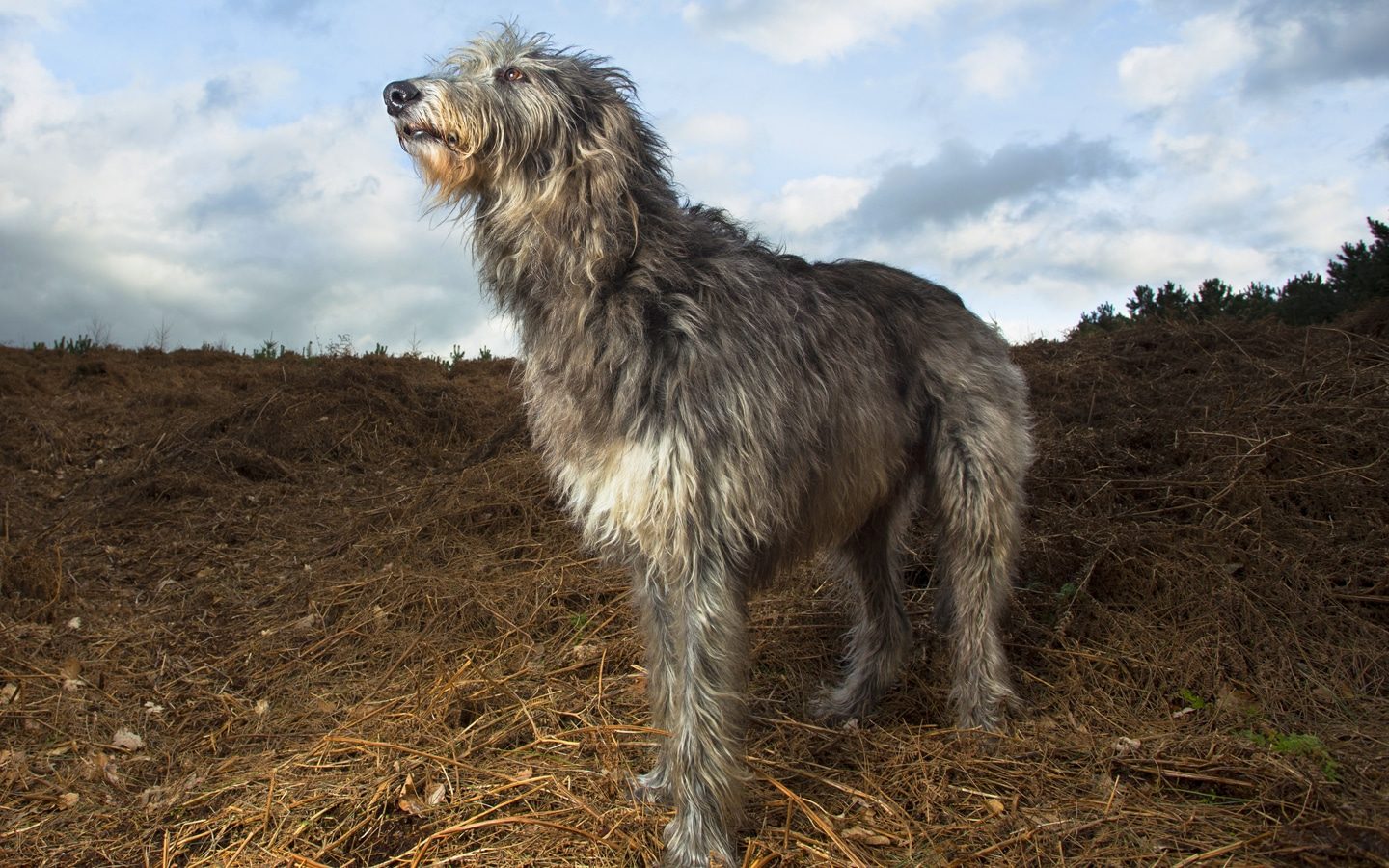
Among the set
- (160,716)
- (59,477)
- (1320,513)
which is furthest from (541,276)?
(59,477)

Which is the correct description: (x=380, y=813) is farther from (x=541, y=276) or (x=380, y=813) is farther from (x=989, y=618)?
(x=989, y=618)

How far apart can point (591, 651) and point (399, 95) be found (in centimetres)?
300

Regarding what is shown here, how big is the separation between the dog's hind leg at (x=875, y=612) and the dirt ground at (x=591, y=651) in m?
0.18

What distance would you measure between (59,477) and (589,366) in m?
7.18

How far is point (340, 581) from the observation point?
677cm

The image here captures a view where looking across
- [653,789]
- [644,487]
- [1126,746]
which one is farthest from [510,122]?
[1126,746]

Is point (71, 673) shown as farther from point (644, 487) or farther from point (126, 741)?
point (644, 487)

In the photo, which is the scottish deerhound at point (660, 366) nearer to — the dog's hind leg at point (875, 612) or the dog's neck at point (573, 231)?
the dog's neck at point (573, 231)

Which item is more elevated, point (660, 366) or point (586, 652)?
point (660, 366)

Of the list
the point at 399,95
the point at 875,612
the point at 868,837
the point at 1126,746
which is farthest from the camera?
the point at 875,612

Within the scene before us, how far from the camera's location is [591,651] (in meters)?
5.37

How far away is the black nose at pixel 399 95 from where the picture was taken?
3.44m

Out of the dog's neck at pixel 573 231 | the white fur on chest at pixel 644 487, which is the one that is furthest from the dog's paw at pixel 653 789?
the dog's neck at pixel 573 231

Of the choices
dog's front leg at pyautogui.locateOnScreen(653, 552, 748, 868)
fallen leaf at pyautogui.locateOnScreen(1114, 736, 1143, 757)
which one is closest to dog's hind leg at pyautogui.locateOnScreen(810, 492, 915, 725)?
fallen leaf at pyautogui.locateOnScreen(1114, 736, 1143, 757)
